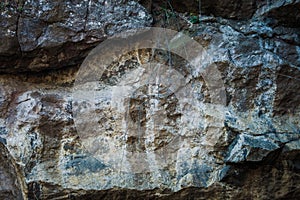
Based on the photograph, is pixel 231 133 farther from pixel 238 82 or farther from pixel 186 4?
pixel 186 4

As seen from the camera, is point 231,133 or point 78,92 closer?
point 231,133

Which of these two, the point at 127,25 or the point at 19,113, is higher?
the point at 127,25

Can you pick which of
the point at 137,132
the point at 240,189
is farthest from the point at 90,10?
the point at 240,189

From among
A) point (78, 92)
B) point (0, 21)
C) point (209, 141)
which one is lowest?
point (209, 141)

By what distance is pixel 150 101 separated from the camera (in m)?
1.55

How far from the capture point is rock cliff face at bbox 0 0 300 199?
4.78 feet

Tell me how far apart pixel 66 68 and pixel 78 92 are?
0.12 metres

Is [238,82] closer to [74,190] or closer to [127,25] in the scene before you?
[127,25]

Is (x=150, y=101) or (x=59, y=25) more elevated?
(x=59, y=25)

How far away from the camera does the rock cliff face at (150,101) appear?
146 centimetres

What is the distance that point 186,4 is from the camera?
163cm

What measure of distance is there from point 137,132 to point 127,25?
430mm

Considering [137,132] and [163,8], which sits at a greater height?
[163,8]

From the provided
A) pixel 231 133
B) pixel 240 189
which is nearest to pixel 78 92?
pixel 231 133
